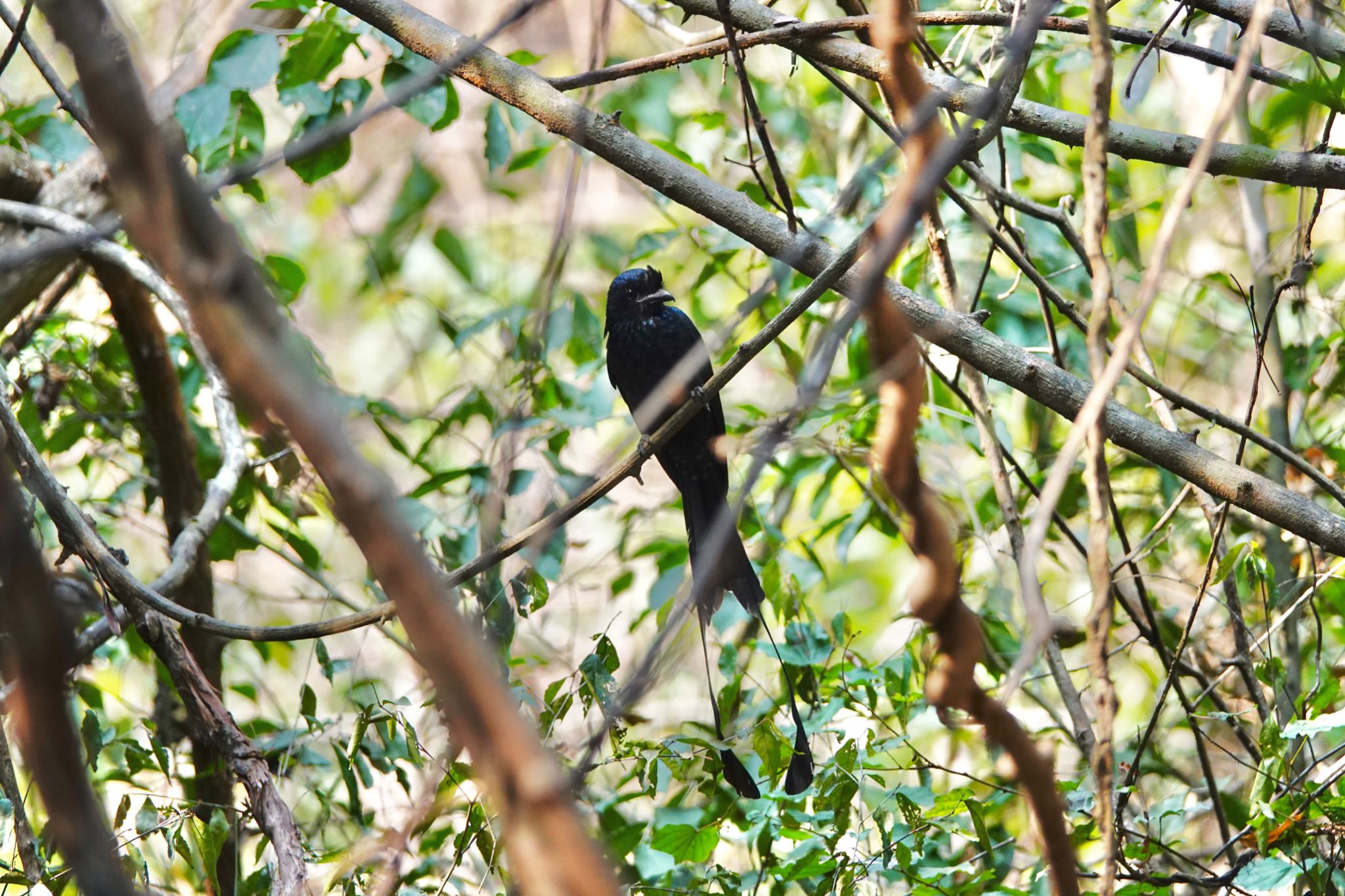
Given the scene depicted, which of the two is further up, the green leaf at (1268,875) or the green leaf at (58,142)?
the green leaf at (58,142)

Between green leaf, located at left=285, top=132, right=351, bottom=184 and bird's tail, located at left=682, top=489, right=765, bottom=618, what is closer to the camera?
bird's tail, located at left=682, top=489, right=765, bottom=618

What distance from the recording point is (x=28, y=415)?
3.12 m

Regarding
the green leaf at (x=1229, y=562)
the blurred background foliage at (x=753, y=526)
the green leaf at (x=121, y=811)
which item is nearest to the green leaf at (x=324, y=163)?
the blurred background foliage at (x=753, y=526)

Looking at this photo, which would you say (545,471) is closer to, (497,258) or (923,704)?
(923,704)

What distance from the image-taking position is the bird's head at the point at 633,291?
3662 millimetres

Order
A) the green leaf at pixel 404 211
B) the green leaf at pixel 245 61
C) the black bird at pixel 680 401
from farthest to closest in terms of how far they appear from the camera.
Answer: the green leaf at pixel 404 211, the black bird at pixel 680 401, the green leaf at pixel 245 61

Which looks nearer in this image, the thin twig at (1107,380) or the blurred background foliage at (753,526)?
the thin twig at (1107,380)

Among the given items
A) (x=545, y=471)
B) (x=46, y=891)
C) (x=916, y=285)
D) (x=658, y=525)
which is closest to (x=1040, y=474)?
(x=916, y=285)

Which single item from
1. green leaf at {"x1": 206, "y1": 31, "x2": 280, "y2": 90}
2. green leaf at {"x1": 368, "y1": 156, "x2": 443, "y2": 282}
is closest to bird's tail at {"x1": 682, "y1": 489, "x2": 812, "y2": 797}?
green leaf at {"x1": 206, "y1": 31, "x2": 280, "y2": 90}

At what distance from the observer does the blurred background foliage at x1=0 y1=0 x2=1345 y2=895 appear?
2062 millimetres

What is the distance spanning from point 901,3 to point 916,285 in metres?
2.50

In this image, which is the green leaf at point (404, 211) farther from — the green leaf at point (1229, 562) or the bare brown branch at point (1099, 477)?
the bare brown branch at point (1099, 477)

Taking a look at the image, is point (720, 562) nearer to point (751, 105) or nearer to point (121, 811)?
point (751, 105)

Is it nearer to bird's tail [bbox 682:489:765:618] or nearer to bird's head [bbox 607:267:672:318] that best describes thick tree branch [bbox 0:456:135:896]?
bird's tail [bbox 682:489:765:618]
